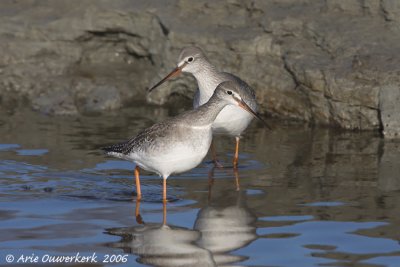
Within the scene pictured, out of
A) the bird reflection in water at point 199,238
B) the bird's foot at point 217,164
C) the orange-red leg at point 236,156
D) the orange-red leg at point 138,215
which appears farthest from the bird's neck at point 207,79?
the orange-red leg at point 138,215

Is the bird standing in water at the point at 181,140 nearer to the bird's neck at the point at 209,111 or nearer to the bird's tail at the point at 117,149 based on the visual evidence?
the bird's neck at the point at 209,111

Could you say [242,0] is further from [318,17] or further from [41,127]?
[41,127]

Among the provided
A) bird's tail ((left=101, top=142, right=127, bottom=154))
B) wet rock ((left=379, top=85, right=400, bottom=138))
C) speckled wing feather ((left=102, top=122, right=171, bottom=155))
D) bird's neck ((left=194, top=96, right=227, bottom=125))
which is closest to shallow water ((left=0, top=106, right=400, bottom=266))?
wet rock ((left=379, top=85, right=400, bottom=138))

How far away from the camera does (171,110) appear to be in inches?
595

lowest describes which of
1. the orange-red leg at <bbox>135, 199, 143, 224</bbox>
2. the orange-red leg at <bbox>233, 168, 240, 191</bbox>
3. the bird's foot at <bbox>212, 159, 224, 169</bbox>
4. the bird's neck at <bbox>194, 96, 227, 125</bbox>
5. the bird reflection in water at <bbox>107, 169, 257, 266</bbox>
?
the bird reflection in water at <bbox>107, 169, 257, 266</bbox>

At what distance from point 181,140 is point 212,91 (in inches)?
107

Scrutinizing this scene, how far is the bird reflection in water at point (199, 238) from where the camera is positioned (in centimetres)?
845

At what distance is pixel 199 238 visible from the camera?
9.09 metres

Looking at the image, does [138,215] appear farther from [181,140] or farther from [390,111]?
[390,111]

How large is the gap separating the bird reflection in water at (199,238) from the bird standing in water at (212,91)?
1887mm

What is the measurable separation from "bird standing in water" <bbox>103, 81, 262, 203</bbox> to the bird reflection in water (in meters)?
0.53

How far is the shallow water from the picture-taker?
8680 millimetres

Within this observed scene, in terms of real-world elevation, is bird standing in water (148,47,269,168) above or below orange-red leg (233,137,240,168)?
above

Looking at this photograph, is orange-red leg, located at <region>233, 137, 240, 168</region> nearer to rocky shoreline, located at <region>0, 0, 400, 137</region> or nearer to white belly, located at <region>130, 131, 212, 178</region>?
rocky shoreline, located at <region>0, 0, 400, 137</region>
